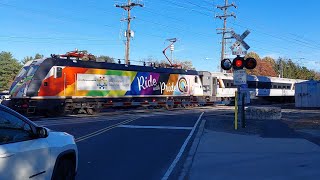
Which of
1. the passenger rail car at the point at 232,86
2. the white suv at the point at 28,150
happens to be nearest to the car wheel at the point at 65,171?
the white suv at the point at 28,150

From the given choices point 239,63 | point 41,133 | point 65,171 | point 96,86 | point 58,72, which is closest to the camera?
point 41,133

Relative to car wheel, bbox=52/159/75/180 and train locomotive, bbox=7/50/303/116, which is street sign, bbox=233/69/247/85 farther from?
car wheel, bbox=52/159/75/180

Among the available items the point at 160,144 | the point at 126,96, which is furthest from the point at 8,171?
the point at 126,96

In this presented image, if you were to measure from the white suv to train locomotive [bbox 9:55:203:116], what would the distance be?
19.0 metres

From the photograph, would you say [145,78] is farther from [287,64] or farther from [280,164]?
[287,64]

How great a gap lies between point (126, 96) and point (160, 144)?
1931 centimetres

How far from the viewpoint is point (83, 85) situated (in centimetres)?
2828

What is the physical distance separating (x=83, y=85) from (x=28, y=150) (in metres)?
23.5

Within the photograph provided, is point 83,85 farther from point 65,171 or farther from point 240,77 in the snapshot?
point 65,171

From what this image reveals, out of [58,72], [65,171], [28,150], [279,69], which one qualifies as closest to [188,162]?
[65,171]

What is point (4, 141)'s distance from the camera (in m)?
4.87

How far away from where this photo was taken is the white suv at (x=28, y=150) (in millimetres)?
4750

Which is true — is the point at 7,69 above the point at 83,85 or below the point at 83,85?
above

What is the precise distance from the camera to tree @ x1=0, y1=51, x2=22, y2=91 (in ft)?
293
